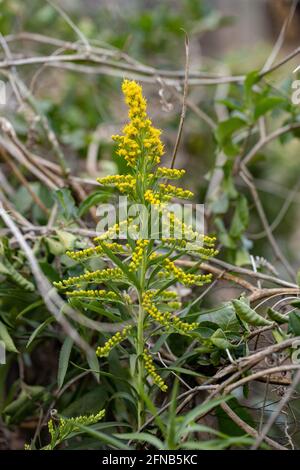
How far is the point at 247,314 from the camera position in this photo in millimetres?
912

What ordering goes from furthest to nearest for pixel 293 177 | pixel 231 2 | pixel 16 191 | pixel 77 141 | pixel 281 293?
pixel 231 2 → pixel 293 177 → pixel 77 141 → pixel 16 191 → pixel 281 293

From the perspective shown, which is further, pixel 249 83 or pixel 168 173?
pixel 249 83

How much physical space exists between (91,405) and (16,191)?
69 cm

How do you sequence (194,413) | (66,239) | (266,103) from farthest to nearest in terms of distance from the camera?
(266,103) < (66,239) < (194,413)

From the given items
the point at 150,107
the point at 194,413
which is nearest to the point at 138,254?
the point at 194,413

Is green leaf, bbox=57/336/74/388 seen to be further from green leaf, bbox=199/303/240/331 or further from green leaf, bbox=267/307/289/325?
green leaf, bbox=267/307/289/325

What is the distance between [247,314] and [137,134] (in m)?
0.31

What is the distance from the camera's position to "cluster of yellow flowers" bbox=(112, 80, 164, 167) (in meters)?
0.88

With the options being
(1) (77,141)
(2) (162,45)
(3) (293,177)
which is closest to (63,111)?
(1) (77,141)

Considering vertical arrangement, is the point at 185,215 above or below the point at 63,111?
below

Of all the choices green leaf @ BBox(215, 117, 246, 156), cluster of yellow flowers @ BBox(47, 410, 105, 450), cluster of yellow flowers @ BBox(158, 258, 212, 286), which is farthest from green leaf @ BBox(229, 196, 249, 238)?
cluster of yellow flowers @ BBox(47, 410, 105, 450)

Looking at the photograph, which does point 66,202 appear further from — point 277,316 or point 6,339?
point 277,316
